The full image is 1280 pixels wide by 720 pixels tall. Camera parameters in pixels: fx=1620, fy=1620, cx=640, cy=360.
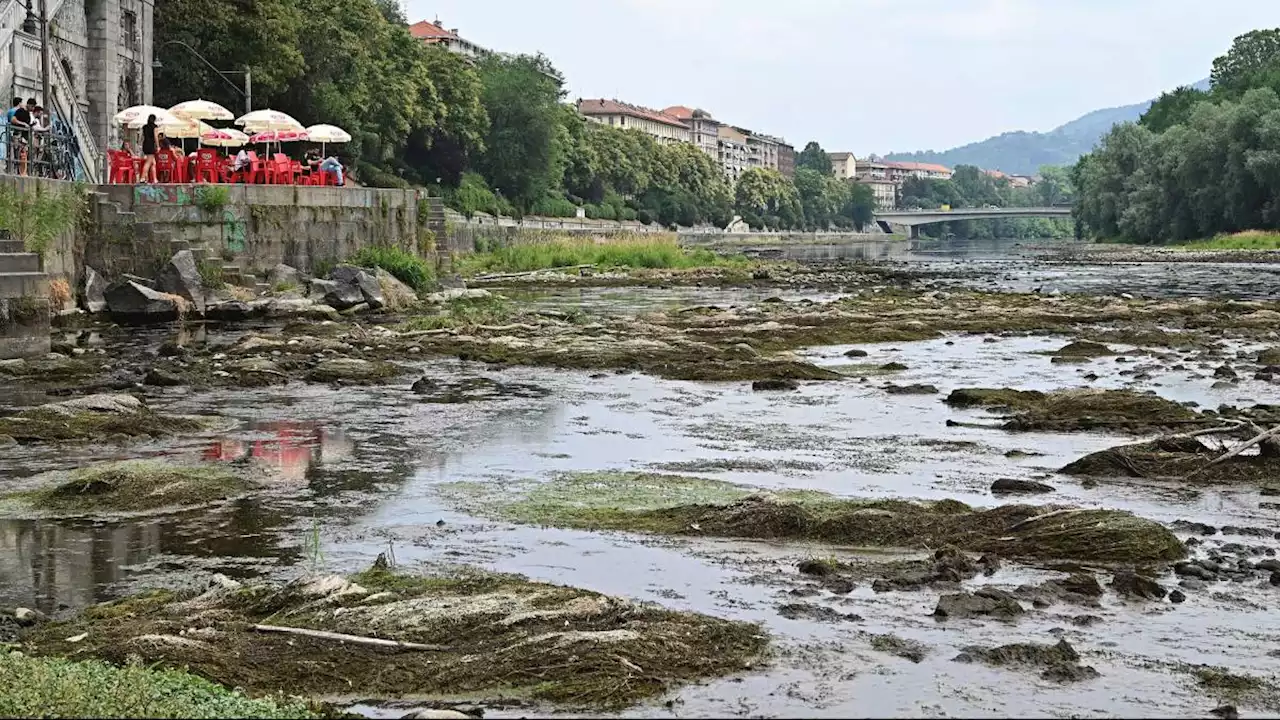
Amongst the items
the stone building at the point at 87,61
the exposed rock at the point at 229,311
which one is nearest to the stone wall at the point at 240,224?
the exposed rock at the point at 229,311

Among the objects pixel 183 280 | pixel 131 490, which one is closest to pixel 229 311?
pixel 183 280

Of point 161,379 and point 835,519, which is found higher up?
point 835,519

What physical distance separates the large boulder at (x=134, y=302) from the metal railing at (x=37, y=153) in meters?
3.13

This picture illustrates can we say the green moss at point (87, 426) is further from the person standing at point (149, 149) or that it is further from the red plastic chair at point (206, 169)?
the red plastic chair at point (206, 169)

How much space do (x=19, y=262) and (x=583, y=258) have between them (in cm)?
4423

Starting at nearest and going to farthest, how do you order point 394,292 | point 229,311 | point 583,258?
point 229,311, point 394,292, point 583,258

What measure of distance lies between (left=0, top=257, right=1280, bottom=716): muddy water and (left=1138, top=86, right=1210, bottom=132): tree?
13744 cm

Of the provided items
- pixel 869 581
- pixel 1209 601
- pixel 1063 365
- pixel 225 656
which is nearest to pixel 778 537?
pixel 869 581

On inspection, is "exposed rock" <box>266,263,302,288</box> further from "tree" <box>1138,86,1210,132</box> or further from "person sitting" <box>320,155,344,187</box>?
"tree" <box>1138,86,1210,132</box>

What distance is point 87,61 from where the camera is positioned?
2168 inches

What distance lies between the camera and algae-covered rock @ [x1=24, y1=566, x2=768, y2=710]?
841 cm

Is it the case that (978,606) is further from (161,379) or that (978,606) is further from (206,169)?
(206,169)

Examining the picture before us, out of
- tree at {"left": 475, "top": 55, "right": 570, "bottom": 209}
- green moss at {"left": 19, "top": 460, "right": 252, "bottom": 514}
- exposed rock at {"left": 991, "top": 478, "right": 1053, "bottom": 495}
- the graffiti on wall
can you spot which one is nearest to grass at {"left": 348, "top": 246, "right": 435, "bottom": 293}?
the graffiti on wall

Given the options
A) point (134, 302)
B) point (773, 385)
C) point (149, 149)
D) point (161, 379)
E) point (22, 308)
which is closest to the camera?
point (161, 379)
